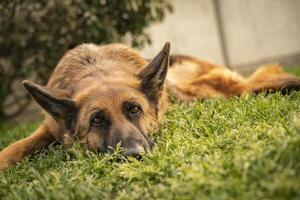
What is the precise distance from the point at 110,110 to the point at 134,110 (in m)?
0.28

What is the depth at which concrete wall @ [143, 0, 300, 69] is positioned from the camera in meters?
12.7

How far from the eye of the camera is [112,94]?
15.7 ft

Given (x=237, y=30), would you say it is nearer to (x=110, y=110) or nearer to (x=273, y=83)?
(x=273, y=83)

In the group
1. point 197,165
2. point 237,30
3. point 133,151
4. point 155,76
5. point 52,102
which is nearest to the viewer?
point 197,165

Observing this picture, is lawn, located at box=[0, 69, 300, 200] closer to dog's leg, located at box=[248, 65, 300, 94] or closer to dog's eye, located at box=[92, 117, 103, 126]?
dog's eye, located at box=[92, 117, 103, 126]

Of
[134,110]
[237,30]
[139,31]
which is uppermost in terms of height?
[139,31]

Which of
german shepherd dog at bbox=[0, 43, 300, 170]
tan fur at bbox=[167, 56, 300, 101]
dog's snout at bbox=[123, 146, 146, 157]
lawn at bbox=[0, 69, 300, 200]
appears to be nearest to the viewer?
lawn at bbox=[0, 69, 300, 200]

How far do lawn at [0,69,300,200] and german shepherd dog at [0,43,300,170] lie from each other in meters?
0.20

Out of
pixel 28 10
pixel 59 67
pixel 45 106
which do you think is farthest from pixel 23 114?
pixel 45 106

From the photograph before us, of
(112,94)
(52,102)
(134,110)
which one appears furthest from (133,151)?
(52,102)

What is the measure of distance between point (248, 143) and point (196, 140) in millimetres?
720

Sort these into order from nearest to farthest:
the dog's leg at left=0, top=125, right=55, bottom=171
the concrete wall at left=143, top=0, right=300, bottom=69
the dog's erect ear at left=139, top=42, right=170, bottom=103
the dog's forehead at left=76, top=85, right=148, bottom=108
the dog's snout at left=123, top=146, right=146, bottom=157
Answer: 1. the dog's snout at left=123, top=146, right=146, bottom=157
2. the dog's forehead at left=76, top=85, right=148, bottom=108
3. the dog's leg at left=0, top=125, right=55, bottom=171
4. the dog's erect ear at left=139, top=42, right=170, bottom=103
5. the concrete wall at left=143, top=0, right=300, bottom=69

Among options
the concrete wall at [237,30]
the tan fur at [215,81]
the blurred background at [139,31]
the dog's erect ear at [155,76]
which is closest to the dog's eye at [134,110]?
the dog's erect ear at [155,76]

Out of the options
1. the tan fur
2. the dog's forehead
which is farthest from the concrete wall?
the dog's forehead
